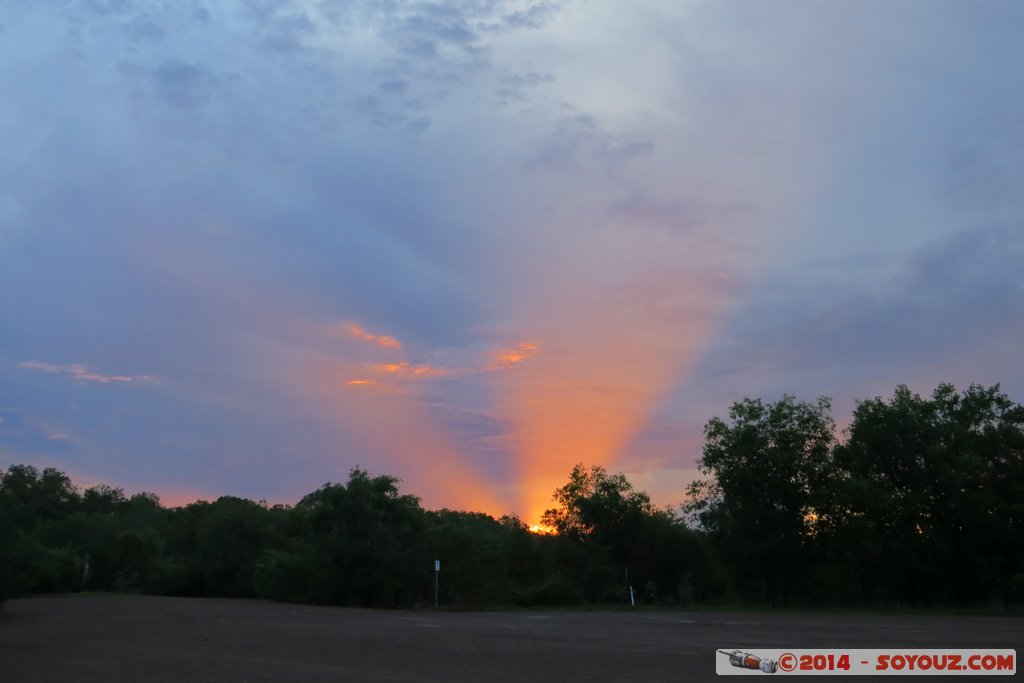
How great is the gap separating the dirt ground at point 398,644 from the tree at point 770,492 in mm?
12843

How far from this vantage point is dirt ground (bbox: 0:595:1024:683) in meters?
12.4

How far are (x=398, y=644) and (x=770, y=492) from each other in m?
26.5

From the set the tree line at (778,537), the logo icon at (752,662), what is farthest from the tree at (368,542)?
the logo icon at (752,662)

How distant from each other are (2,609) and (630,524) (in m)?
30.1

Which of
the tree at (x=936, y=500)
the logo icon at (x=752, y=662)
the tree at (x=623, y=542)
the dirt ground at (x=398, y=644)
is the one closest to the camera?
the dirt ground at (x=398, y=644)

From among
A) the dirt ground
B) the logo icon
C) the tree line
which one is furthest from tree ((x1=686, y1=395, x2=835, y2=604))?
the logo icon

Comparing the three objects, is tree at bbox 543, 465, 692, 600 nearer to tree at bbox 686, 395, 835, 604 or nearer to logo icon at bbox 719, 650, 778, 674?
tree at bbox 686, 395, 835, 604

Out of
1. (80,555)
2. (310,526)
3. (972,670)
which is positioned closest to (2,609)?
(310,526)

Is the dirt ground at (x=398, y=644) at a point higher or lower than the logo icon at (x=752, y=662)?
lower

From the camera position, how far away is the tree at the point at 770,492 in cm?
3931

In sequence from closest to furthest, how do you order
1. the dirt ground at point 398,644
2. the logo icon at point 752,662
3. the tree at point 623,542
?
the dirt ground at point 398,644 → the logo icon at point 752,662 → the tree at point 623,542

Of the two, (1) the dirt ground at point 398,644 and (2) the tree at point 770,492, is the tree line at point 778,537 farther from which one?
(1) the dirt ground at point 398,644

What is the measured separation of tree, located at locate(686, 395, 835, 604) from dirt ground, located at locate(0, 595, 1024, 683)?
42.1 feet

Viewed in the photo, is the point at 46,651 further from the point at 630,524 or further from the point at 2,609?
the point at 630,524
